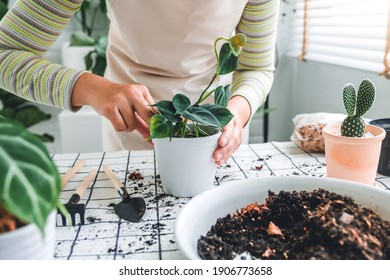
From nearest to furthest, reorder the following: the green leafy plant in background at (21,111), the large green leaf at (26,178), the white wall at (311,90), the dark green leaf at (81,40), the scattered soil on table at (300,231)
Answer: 1. the large green leaf at (26,178)
2. the scattered soil on table at (300,231)
3. the white wall at (311,90)
4. the dark green leaf at (81,40)
5. the green leafy plant in background at (21,111)

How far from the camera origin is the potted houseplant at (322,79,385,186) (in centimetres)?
67

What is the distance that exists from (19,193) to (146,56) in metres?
0.72

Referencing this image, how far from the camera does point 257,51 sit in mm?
1018

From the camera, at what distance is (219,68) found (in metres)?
0.61

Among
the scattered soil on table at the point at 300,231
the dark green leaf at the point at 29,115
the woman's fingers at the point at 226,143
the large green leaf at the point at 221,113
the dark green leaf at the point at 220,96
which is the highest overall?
the dark green leaf at the point at 220,96

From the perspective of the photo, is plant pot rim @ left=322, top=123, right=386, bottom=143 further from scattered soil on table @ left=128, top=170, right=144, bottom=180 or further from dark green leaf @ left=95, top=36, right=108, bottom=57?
dark green leaf @ left=95, top=36, right=108, bottom=57

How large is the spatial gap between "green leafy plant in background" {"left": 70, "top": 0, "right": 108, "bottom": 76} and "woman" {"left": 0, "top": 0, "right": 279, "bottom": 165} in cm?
77

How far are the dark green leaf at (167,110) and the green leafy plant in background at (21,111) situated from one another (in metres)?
1.61

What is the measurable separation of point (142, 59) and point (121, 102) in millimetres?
306

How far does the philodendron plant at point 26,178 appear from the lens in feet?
0.94

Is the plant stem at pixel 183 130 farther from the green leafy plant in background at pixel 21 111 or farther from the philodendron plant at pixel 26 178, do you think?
the green leafy plant in background at pixel 21 111

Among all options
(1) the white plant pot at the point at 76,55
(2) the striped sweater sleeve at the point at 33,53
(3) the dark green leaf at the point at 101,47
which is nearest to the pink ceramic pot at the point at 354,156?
(2) the striped sweater sleeve at the point at 33,53

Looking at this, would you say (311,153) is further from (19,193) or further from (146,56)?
(19,193)
